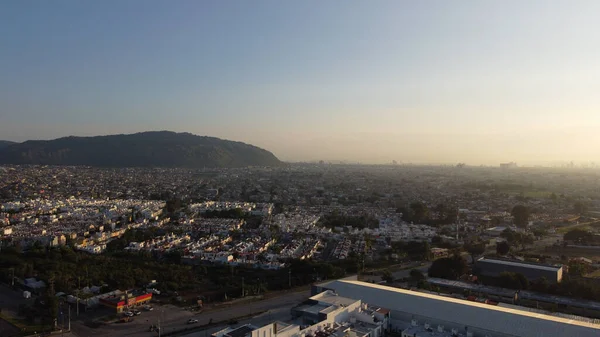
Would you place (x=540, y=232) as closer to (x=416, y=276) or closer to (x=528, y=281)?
(x=528, y=281)

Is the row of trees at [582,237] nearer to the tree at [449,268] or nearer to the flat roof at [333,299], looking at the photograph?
the tree at [449,268]

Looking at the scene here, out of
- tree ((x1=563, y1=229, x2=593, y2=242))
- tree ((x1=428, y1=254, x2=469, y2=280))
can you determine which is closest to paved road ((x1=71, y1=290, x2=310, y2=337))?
tree ((x1=428, y1=254, x2=469, y2=280))

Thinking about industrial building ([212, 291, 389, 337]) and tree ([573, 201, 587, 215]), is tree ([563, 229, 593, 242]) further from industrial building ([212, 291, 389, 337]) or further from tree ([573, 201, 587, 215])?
industrial building ([212, 291, 389, 337])

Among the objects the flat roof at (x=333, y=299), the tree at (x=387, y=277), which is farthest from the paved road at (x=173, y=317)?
the tree at (x=387, y=277)

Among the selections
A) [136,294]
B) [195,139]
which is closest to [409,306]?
[136,294]

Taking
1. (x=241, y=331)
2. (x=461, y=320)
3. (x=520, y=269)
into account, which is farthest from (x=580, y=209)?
(x=241, y=331)
